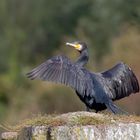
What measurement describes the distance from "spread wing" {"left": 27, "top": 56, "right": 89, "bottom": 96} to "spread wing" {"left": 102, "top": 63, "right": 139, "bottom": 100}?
0.57 metres

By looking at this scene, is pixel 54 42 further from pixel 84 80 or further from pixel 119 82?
pixel 84 80

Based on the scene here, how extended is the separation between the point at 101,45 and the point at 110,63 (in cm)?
1229

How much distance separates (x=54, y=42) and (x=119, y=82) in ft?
155

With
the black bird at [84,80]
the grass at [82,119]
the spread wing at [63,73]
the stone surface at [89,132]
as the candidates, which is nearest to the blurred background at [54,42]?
the black bird at [84,80]

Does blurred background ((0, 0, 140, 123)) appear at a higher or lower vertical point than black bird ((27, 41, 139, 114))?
higher

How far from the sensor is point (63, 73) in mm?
17188

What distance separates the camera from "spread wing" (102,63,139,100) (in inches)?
694

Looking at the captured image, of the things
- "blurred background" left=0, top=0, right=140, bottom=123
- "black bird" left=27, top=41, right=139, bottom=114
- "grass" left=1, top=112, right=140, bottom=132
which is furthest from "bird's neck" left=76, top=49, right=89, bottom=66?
"blurred background" left=0, top=0, right=140, bottom=123

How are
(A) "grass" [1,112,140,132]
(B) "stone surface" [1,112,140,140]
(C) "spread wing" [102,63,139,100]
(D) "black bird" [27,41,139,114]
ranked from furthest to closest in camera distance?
(C) "spread wing" [102,63,139,100]
(D) "black bird" [27,41,139,114]
(A) "grass" [1,112,140,132]
(B) "stone surface" [1,112,140,140]

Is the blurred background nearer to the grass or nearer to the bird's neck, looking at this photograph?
the bird's neck

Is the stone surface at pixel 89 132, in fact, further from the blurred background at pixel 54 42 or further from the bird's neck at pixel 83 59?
the blurred background at pixel 54 42

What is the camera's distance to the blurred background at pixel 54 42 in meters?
38.2

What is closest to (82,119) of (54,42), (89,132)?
(89,132)

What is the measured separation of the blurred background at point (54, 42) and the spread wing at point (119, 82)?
3814 mm
